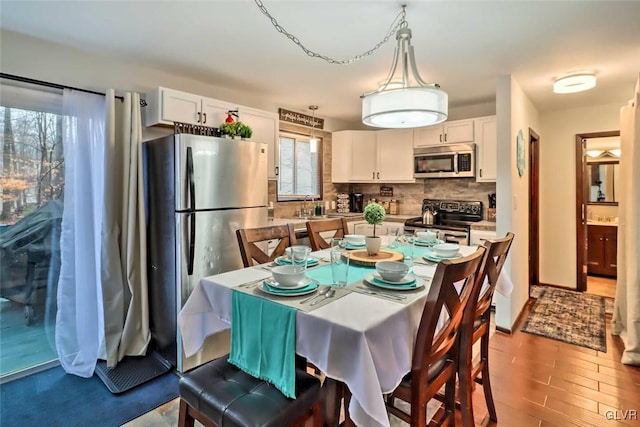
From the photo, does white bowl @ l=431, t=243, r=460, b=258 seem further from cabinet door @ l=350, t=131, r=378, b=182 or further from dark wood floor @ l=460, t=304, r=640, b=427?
cabinet door @ l=350, t=131, r=378, b=182

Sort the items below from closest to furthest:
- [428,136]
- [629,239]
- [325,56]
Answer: [325,56] < [629,239] < [428,136]

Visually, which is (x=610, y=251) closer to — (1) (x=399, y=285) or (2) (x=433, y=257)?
(2) (x=433, y=257)

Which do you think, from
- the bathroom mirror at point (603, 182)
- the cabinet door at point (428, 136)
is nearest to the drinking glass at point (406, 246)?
the cabinet door at point (428, 136)

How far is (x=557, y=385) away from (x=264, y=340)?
7.17ft

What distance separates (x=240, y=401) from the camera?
1.26m

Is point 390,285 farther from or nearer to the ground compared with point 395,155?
nearer to the ground

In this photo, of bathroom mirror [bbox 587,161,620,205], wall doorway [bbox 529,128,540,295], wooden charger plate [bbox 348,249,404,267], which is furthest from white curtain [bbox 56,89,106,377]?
bathroom mirror [bbox 587,161,620,205]

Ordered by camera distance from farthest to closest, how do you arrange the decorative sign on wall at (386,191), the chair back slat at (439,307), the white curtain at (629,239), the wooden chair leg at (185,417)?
the decorative sign on wall at (386,191), the white curtain at (629,239), the wooden chair leg at (185,417), the chair back slat at (439,307)

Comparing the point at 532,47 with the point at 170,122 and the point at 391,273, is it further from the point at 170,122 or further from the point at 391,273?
the point at 170,122

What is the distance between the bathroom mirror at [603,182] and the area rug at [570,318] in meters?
1.86

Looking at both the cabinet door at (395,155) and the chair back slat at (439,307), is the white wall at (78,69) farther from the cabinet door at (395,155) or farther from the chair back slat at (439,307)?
the chair back slat at (439,307)

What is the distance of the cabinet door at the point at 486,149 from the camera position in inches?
148

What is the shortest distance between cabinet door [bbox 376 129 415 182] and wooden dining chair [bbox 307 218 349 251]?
1969mm

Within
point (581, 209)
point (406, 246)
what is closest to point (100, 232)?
point (406, 246)
